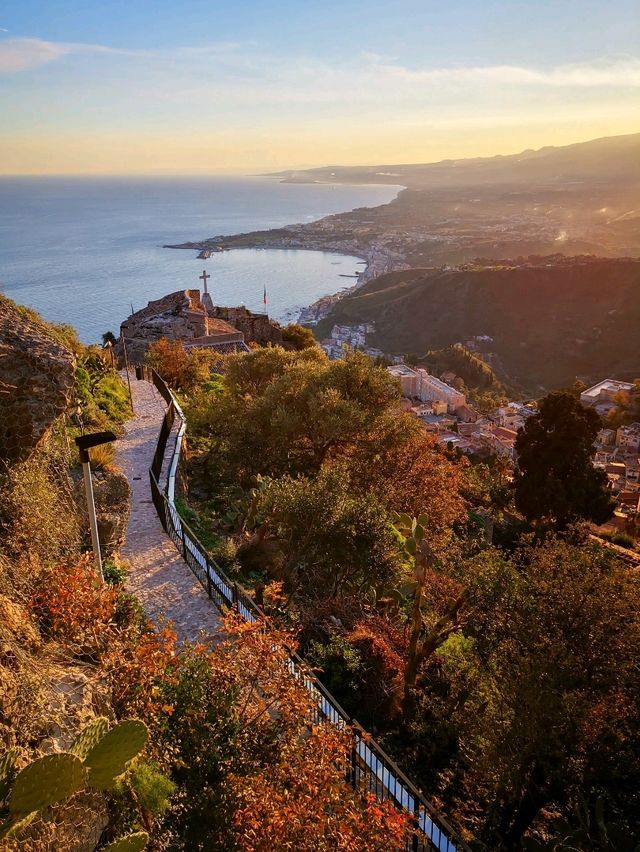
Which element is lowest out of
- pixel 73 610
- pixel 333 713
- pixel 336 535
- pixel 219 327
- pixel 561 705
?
pixel 333 713

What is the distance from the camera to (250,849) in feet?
13.6

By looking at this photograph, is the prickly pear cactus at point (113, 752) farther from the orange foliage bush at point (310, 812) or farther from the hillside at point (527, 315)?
the hillside at point (527, 315)

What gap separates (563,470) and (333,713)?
15019 millimetres

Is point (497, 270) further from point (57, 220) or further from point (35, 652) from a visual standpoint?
point (57, 220)

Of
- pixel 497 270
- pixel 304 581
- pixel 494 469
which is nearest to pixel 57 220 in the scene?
pixel 497 270

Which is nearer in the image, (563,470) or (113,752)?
(113,752)

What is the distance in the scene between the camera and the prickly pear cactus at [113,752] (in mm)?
3971

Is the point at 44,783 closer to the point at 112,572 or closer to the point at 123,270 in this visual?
the point at 112,572

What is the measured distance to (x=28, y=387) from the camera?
6645 millimetres

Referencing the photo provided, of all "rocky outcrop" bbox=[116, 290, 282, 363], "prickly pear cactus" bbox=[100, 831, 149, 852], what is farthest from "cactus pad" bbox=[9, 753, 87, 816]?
"rocky outcrop" bbox=[116, 290, 282, 363]

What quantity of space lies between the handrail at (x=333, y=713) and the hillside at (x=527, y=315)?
71.9 meters

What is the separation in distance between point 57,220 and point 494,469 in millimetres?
179035

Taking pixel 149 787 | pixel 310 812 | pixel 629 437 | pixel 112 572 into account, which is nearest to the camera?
pixel 310 812

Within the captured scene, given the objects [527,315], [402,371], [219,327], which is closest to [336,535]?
[219,327]
